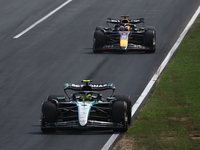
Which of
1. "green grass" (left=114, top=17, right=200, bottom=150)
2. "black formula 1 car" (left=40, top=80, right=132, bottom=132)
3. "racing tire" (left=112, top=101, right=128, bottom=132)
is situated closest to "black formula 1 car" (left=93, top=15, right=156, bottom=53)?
"green grass" (left=114, top=17, right=200, bottom=150)

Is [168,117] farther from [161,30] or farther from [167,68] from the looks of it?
[161,30]

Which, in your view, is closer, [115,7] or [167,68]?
[167,68]

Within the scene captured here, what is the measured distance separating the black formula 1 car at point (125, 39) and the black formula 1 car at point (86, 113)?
42.1ft

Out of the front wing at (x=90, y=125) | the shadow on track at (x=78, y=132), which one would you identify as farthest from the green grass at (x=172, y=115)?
the shadow on track at (x=78, y=132)

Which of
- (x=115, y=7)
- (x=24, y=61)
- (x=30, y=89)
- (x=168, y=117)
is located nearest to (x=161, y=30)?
(x=115, y=7)

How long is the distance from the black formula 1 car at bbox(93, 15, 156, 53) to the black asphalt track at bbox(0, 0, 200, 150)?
0.49 meters

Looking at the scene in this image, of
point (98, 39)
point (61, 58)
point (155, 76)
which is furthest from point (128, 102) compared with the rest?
point (98, 39)

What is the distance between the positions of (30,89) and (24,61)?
20.4 ft

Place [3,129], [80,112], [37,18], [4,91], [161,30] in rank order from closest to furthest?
[80,112], [3,129], [4,91], [161,30], [37,18]

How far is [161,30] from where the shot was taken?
3738 centimetres

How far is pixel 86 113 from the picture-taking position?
1767 cm

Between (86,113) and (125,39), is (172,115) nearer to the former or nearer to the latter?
(86,113)

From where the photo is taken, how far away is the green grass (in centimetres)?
1631

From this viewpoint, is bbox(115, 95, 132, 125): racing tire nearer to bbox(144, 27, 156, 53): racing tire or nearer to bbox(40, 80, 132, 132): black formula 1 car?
bbox(40, 80, 132, 132): black formula 1 car
